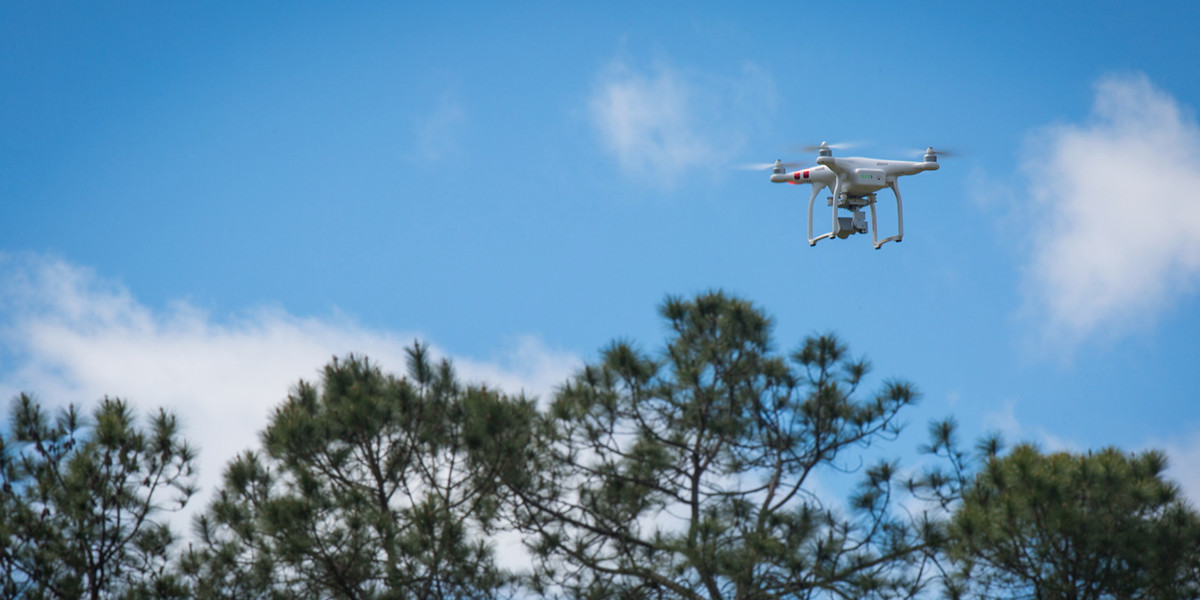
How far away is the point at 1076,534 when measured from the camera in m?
10.6

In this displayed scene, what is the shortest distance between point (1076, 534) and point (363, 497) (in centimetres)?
518

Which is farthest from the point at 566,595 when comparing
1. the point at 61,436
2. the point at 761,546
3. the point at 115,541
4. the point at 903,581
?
the point at 61,436

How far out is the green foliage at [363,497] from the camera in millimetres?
10133

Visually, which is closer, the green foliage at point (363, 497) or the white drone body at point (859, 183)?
the green foliage at point (363, 497)

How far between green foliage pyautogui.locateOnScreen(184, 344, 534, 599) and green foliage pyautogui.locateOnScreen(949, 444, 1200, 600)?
355 centimetres

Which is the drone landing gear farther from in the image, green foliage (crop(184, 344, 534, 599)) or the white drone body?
green foliage (crop(184, 344, 534, 599))

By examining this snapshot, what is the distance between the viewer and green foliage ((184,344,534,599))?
10133mm

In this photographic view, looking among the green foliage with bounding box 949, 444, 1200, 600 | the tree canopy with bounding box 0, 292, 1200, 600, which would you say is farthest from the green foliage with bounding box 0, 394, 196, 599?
the green foliage with bounding box 949, 444, 1200, 600

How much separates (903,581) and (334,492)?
4323 mm

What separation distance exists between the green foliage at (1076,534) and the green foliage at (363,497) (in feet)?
11.6

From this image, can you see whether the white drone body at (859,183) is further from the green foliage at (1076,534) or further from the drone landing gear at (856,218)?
the green foliage at (1076,534)

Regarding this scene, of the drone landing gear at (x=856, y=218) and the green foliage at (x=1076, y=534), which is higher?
the drone landing gear at (x=856, y=218)

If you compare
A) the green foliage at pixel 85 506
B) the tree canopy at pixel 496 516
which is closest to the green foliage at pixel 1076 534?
the tree canopy at pixel 496 516

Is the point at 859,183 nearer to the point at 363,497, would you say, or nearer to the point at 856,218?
the point at 856,218
